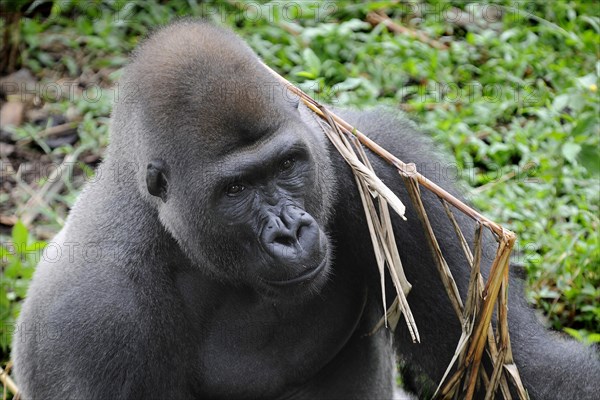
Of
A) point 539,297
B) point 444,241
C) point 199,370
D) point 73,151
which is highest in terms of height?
point 444,241

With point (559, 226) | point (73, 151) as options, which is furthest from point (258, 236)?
point (73, 151)

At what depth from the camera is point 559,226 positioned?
6.22m

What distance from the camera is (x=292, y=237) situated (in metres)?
3.86

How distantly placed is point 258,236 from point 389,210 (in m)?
0.90

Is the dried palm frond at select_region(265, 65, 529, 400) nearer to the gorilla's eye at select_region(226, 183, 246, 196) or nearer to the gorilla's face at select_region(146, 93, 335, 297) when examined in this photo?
the gorilla's face at select_region(146, 93, 335, 297)

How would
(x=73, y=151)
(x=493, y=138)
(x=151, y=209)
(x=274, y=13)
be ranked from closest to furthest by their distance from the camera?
1. (x=151, y=209)
2. (x=493, y=138)
3. (x=73, y=151)
4. (x=274, y=13)

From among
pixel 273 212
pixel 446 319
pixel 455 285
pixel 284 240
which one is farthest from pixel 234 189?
pixel 446 319

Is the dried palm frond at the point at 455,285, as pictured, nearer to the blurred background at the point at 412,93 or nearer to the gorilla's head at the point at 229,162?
the gorilla's head at the point at 229,162

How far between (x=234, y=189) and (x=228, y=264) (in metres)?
0.38

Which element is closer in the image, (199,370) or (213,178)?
(213,178)

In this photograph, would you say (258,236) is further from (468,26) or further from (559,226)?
(468,26)

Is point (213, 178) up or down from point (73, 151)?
up

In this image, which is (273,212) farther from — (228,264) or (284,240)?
(228,264)

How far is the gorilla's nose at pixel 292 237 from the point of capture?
386 centimetres
